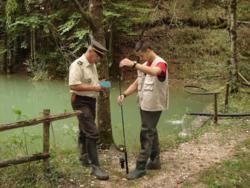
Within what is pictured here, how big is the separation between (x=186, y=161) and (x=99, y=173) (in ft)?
4.83

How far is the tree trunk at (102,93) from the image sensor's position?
6172 millimetres

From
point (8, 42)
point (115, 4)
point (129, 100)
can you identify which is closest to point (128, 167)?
point (129, 100)

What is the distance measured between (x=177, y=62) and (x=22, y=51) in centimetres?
917

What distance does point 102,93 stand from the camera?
6.24 metres

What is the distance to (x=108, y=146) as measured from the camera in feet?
21.2

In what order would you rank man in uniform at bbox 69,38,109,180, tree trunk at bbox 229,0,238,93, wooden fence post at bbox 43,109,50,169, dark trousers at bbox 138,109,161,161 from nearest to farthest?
wooden fence post at bbox 43,109,50,169 < man in uniform at bbox 69,38,109,180 < dark trousers at bbox 138,109,161,161 < tree trunk at bbox 229,0,238,93

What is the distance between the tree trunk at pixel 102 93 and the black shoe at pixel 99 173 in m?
1.17

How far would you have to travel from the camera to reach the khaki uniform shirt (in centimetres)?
499

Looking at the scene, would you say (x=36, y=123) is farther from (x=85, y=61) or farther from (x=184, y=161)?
(x=184, y=161)

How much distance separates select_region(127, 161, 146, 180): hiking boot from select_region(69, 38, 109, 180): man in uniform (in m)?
0.31

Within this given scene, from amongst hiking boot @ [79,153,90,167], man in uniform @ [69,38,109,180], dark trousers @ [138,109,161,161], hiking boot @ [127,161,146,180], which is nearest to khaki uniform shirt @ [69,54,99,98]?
man in uniform @ [69,38,109,180]

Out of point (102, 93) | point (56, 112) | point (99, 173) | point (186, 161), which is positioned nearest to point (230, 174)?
point (186, 161)

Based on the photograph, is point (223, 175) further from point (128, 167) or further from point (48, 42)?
point (48, 42)

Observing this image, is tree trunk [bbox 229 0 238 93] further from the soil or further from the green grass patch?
the green grass patch
